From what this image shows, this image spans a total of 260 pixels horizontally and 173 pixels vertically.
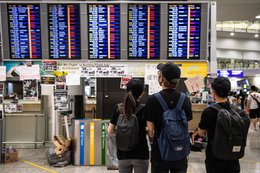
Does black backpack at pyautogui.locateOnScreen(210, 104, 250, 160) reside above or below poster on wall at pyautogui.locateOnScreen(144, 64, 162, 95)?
below

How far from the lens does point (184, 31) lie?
5180mm

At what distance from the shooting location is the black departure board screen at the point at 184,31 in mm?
5148

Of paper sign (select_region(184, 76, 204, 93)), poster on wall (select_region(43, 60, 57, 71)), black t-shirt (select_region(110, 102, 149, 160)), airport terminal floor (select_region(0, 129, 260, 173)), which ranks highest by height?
poster on wall (select_region(43, 60, 57, 71))

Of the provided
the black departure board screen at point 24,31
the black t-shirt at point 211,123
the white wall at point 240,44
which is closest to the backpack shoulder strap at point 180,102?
the black t-shirt at point 211,123

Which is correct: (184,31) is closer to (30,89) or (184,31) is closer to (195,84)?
(195,84)

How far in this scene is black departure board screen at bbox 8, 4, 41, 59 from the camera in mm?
5145

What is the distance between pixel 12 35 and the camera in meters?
5.19

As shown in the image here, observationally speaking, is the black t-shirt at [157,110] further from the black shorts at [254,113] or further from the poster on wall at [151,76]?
the black shorts at [254,113]

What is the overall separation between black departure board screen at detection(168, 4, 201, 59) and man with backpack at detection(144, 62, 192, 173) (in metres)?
→ 2.96

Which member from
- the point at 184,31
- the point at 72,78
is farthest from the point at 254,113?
the point at 72,78

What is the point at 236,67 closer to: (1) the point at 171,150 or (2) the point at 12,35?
(2) the point at 12,35

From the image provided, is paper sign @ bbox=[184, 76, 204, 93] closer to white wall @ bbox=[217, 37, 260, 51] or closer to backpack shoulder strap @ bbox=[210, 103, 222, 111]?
backpack shoulder strap @ bbox=[210, 103, 222, 111]

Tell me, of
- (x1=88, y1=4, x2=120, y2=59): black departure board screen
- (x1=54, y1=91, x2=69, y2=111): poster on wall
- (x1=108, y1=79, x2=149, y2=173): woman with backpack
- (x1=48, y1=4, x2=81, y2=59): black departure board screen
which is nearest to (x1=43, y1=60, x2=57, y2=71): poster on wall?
(x1=48, y1=4, x2=81, y2=59): black departure board screen

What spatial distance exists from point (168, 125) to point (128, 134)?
462 mm
